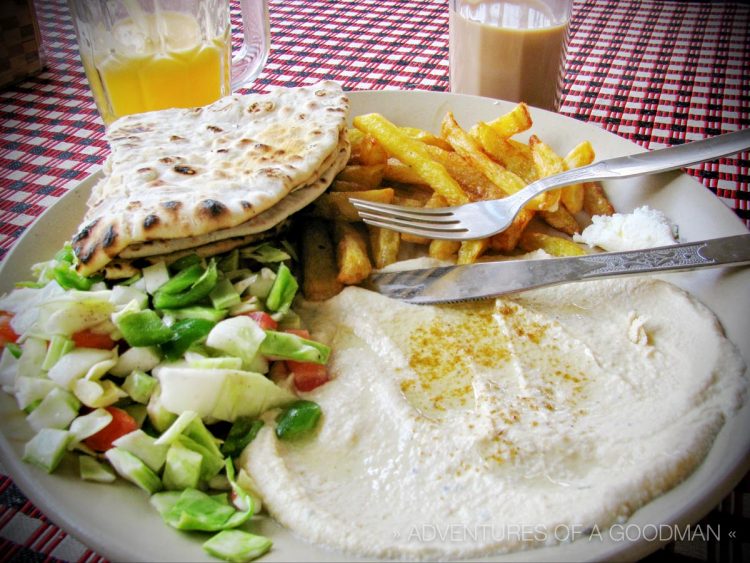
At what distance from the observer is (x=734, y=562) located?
163cm

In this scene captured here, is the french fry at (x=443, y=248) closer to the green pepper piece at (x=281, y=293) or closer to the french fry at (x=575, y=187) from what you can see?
the french fry at (x=575, y=187)

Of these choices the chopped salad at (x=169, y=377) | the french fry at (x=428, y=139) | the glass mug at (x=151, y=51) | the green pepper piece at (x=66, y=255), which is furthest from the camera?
the glass mug at (x=151, y=51)

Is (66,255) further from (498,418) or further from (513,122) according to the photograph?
(513,122)

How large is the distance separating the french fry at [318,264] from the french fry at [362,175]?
23 centimetres

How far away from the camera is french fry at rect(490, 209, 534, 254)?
254 cm

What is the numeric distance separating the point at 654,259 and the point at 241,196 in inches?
52.9

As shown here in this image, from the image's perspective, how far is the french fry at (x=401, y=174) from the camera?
109 inches

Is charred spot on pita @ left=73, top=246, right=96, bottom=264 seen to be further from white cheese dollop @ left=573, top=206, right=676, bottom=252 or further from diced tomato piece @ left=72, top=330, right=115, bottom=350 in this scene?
white cheese dollop @ left=573, top=206, right=676, bottom=252

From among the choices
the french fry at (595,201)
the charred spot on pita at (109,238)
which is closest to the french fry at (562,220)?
the french fry at (595,201)

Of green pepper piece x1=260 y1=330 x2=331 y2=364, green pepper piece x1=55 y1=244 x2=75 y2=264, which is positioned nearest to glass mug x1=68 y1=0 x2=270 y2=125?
green pepper piece x1=55 y1=244 x2=75 y2=264

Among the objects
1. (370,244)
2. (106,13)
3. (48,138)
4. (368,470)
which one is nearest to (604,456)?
(368,470)

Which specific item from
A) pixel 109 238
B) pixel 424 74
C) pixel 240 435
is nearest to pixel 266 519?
pixel 240 435

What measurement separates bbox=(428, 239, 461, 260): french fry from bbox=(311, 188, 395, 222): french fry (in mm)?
276

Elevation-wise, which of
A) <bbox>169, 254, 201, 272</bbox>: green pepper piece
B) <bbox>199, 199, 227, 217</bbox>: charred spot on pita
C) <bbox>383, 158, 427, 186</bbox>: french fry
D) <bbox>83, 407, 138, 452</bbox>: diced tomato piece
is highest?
<bbox>199, 199, 227, 217</bbox>: charred spot on pita
